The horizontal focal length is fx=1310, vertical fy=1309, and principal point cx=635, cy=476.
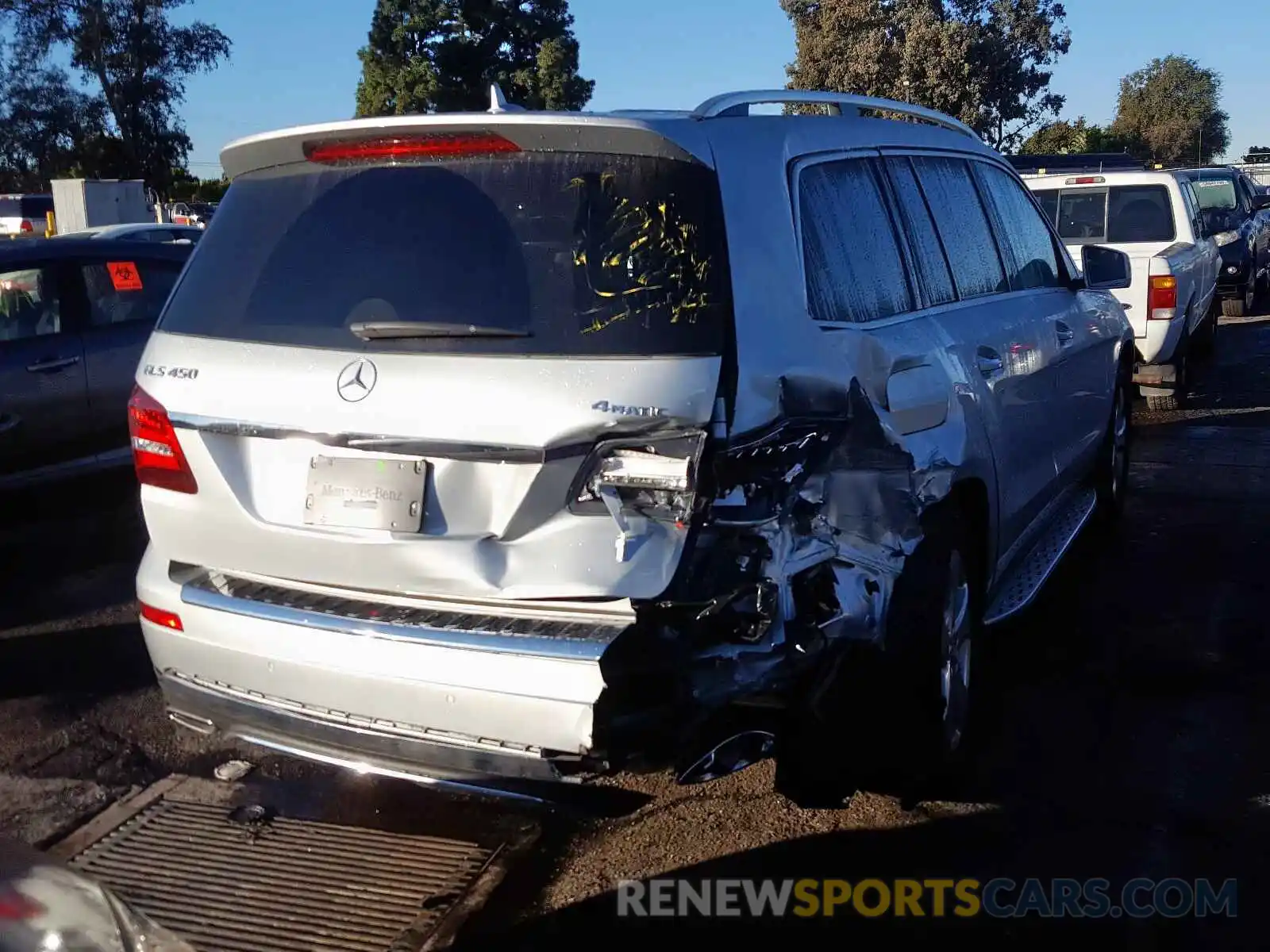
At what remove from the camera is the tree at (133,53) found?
46.0 meters

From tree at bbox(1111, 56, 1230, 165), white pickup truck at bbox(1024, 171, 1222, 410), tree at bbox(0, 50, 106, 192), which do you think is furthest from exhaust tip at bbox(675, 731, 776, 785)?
tree at bbox(1111, 56, 1230, 165)

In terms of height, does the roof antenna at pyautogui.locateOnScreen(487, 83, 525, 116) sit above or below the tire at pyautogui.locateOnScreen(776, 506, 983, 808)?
above

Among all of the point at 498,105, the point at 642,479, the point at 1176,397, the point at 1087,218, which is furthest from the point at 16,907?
the point at 1087,218

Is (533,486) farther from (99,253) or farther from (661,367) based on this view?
(99,253)

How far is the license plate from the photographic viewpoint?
3.02 meters

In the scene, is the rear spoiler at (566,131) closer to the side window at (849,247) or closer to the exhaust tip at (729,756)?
the side window at (849,247)

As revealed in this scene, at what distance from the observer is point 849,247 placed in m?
3.57

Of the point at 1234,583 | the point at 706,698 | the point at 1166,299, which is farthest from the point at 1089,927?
the point at 1166,299

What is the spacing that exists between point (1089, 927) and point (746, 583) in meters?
1.33

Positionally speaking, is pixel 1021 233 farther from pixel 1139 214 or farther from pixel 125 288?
pixel 1139 214

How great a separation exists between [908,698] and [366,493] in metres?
1.52

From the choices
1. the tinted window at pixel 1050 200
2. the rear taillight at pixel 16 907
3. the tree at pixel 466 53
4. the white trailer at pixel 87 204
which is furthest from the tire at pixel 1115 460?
the tree at pixel 466 53

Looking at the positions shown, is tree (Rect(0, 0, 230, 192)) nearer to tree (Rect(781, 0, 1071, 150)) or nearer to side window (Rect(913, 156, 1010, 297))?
tree (Rect(781, 0, 1071, 150))

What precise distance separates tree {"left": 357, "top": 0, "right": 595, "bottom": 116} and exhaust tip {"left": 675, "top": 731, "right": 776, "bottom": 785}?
143 ft
